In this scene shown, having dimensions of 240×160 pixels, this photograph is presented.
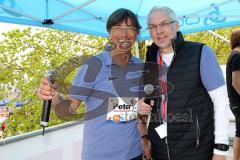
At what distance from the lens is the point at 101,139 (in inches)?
61.4

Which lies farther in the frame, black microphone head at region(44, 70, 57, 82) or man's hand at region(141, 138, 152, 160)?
man's hand at region(141, 138, 152, 160)

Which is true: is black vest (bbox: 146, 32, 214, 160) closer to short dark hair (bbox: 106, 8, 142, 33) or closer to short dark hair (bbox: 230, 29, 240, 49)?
short dark hair (bbox: 106, 8, 142, 33)

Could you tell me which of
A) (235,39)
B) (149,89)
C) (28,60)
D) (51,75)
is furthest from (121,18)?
(28,60)

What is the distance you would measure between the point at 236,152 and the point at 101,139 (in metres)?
1.99

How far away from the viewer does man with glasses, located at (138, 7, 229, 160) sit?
1.49m

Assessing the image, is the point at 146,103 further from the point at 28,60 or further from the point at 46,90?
the point at 28,60

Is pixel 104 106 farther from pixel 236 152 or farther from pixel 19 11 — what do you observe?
pixel 236 152

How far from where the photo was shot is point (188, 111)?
4.89ft

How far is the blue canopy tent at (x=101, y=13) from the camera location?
2.56 metres

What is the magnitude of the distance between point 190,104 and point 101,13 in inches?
82.5

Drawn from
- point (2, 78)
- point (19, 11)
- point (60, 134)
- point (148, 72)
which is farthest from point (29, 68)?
point (148, 72)

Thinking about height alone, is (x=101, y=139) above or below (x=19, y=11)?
below

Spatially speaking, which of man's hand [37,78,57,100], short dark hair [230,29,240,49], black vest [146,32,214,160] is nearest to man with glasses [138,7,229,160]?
black vest [146,32,214,160]

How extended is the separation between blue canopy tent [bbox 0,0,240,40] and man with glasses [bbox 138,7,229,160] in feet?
3.87
